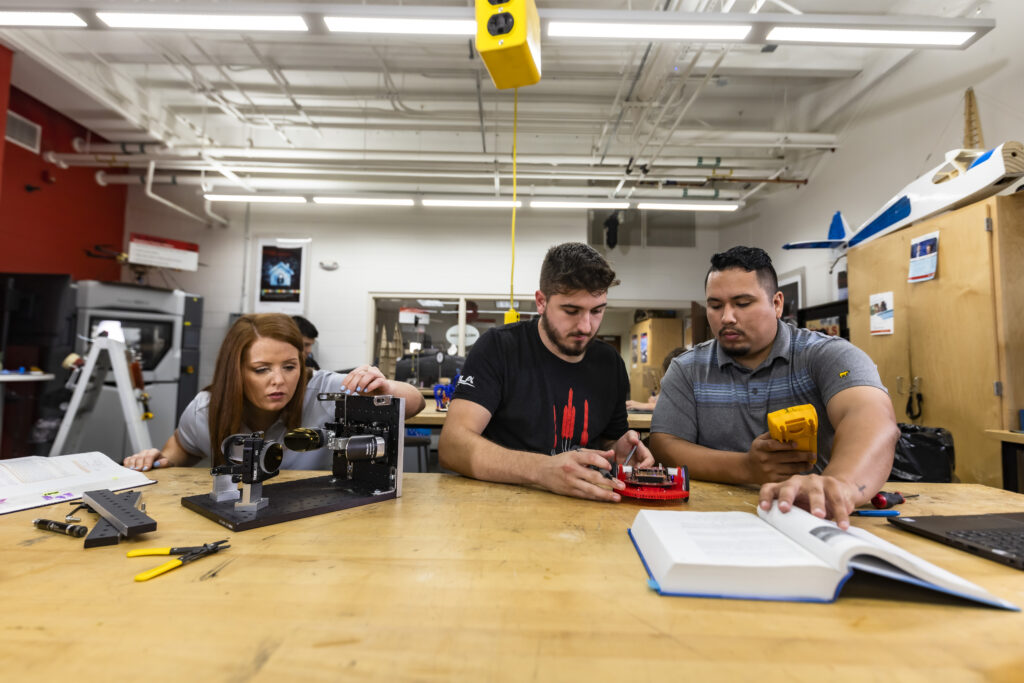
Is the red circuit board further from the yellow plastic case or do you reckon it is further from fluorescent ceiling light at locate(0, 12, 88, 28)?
fluorescent ceiling light at locate(0, 12, 88, 28)

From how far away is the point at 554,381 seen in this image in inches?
62.8

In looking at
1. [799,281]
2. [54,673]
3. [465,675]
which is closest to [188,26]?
[54,673]

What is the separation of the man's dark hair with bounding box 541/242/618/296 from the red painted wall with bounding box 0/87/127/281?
4.98 m

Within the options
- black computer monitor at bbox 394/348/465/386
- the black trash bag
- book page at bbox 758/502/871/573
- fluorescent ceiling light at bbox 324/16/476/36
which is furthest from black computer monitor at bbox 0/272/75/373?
the black trash bag

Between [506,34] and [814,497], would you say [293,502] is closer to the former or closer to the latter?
[814,497]

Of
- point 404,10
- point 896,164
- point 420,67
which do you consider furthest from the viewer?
point 420,67

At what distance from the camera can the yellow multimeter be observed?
1.04m

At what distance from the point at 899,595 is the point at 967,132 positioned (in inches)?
150

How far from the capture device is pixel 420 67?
14.7 ft

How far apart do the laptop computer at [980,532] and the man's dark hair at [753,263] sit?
0.80 meters

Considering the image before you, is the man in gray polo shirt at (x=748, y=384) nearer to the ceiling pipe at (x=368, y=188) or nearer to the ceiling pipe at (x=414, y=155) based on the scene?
the ceiling pipe at (x=414, y=155)

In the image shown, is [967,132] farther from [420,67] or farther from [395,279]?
[395,279]

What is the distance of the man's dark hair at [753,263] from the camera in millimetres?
1542

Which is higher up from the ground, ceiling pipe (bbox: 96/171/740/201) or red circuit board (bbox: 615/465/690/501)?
ceiling pipe (bbox: 96/171/740/201)
